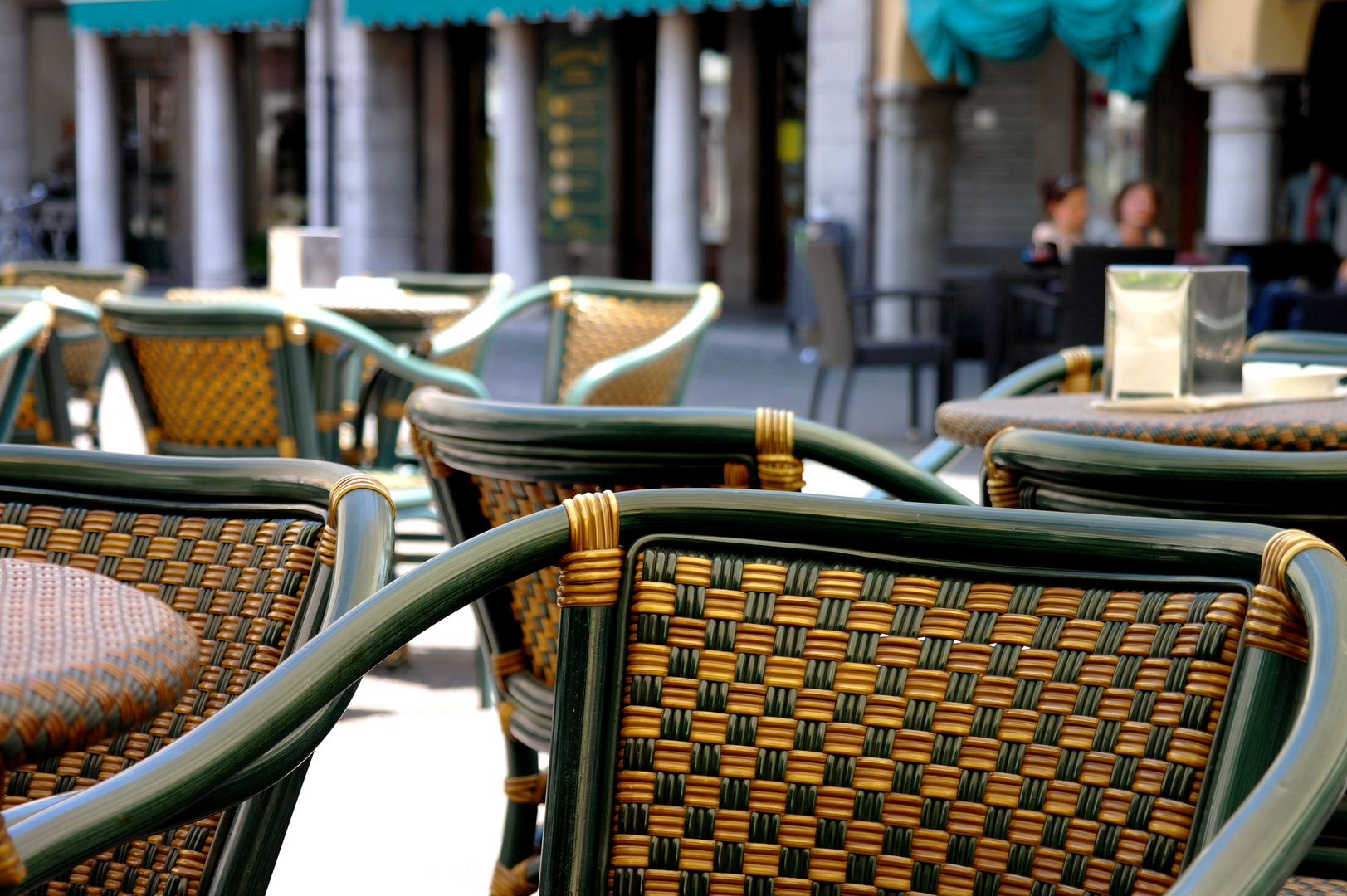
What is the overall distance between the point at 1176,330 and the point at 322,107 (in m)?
14.7

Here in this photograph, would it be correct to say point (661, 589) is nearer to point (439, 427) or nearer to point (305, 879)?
point (439, 427)

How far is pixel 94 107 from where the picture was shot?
17766 millimetres

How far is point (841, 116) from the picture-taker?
12898mm

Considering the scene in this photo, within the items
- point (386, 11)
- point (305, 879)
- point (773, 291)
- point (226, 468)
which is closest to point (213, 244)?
point (386, 11)

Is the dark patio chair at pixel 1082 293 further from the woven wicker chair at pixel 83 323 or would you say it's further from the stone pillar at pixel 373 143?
the stone pillar at pixel 373 143

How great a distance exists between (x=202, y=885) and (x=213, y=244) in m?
16.7

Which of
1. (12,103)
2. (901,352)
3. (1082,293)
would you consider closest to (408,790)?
(1082,293)

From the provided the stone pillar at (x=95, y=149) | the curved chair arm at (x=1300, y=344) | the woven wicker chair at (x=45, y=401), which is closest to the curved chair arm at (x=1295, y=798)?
the curved chair arm at (x=1300, y=344)

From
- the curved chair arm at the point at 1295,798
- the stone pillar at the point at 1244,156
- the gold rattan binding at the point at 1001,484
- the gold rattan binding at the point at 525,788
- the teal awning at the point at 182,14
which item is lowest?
the gold rattan binding at the point at 525,788

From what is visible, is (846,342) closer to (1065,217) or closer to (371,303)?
(1065,217)

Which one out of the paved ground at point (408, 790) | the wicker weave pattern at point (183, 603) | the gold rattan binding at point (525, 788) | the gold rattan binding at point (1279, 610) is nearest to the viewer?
the gold rattan binding at point (1279, 610)

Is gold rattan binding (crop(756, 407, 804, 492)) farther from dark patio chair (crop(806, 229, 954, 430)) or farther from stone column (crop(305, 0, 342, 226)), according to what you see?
stone column (crop(305, 0, 342, 226))

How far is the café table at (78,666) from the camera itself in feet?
2.46

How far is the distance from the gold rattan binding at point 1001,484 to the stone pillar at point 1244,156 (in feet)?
31.0
